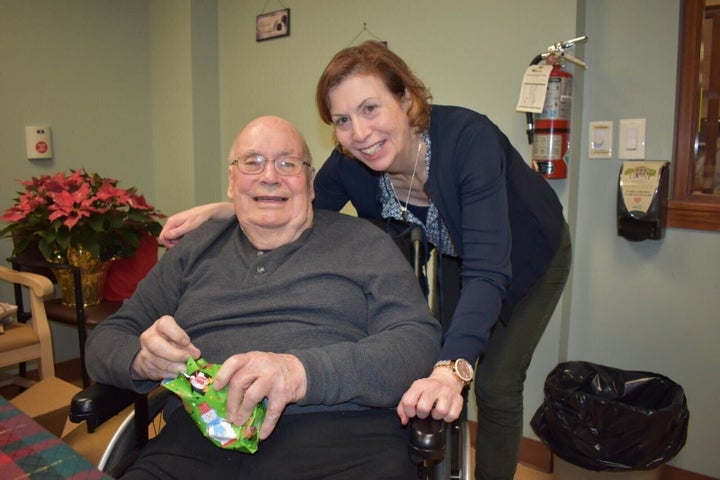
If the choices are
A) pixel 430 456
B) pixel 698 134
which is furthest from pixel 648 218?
pixel 430 456

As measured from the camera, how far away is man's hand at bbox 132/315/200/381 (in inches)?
40.5

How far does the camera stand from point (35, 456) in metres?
0.76

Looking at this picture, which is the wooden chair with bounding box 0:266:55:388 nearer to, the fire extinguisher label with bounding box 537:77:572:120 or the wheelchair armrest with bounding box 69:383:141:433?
the wheelchair armrest with bounding box 69:383:141:433

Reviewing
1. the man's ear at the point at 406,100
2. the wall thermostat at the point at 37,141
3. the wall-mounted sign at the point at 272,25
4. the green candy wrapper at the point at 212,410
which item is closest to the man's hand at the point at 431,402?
the green candy wrapper at the point at 212,410

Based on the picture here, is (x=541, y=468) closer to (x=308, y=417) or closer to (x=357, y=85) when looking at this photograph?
(x=308, y=417)

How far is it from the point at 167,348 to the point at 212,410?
144 millimetres

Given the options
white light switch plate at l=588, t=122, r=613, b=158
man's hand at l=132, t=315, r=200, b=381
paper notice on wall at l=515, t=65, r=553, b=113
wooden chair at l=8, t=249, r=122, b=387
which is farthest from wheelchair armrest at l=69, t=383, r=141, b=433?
white light switch plate at l=588, t=122, r=613, b=158

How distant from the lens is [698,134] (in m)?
1.96

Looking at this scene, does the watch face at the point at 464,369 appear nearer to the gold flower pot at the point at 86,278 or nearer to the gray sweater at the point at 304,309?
the gray sweater at the point at 304,309

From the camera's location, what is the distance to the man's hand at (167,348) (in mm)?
1028

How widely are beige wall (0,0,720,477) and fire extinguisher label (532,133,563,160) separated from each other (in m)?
0.14

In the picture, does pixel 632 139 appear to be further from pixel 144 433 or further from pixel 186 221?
pixel 144 433

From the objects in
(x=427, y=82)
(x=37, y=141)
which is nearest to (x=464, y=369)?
(x=427, y=82)

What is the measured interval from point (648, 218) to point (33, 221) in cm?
235
